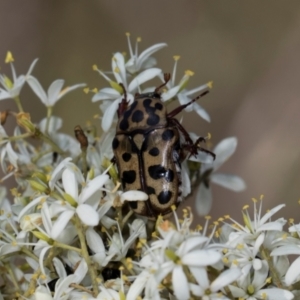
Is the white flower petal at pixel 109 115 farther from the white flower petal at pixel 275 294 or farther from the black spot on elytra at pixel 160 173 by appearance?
the white flower petal at pixel 275 294

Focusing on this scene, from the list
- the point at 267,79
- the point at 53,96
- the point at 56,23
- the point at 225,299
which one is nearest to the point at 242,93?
the point at 267,79

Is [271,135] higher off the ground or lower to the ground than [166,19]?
lower

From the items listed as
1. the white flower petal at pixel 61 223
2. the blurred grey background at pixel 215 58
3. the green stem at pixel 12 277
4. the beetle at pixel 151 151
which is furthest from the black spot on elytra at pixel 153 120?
the blurred grey background at pixel 215 58

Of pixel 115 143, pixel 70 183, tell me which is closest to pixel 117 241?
pixel 70 183

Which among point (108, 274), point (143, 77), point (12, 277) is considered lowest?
point (12, 277)

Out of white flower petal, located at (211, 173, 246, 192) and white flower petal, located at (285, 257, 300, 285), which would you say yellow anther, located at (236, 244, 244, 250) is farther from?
white flower petal, located at (211, 173, 246, 192)

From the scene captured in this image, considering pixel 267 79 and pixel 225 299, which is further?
pixel 267 79

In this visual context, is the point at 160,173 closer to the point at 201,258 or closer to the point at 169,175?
the point at 169,175

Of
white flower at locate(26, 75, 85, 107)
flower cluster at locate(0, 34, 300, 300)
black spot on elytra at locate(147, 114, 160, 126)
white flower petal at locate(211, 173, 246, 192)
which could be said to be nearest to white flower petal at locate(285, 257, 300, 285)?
flower cluster at locate(0, 34, 300, 300)

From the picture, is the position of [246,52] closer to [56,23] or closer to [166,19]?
[166,19]
